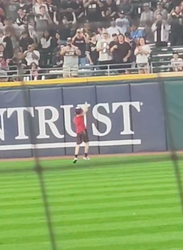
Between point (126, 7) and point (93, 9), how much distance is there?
1.93 ft

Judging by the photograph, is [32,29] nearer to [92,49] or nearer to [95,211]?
[92,49]

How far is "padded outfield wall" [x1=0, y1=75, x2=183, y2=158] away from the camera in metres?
20.7

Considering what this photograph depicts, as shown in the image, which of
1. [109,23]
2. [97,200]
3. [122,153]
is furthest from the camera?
[122,153]

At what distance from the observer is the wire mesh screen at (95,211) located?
30.8 ft

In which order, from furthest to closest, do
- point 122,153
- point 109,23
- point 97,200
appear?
point 122,153 < point 97,200 < point 109,23

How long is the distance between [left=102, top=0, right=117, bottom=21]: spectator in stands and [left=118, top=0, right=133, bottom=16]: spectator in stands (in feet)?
0.28

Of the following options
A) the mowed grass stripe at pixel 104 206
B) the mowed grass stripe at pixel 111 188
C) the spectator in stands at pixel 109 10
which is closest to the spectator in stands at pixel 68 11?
the spectator in stands at pixel 109 10

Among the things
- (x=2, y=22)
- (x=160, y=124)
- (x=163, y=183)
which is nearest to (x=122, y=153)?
(x=160, y=124)

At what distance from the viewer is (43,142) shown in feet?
68.1

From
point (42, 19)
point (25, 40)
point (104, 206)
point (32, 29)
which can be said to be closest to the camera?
point (42, 19)

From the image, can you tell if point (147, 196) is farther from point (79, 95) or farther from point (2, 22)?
point (79, 95)

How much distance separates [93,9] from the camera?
6363 mm

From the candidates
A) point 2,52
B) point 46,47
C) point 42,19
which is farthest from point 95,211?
point 42,19

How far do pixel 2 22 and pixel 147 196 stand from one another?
6.61 metres
